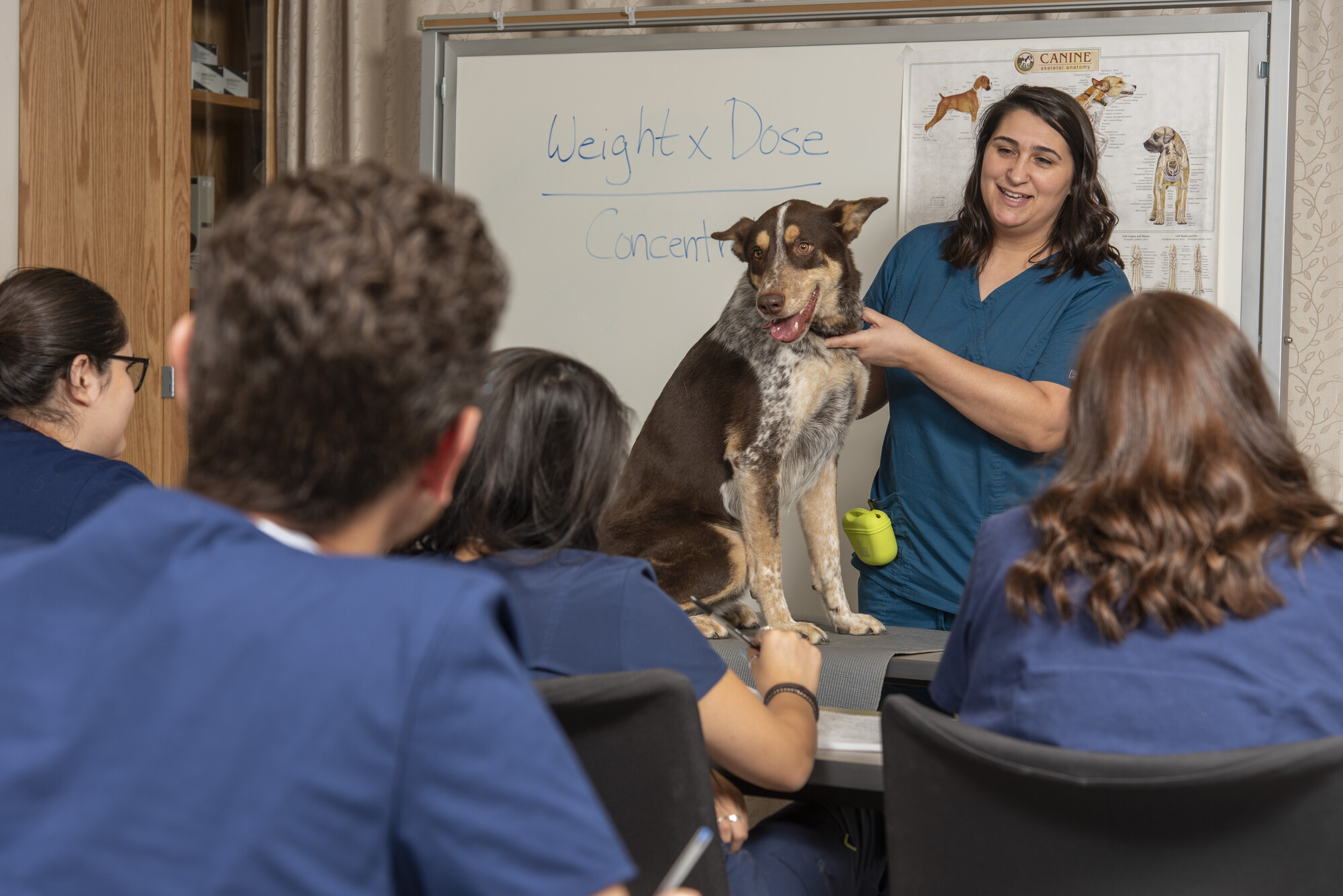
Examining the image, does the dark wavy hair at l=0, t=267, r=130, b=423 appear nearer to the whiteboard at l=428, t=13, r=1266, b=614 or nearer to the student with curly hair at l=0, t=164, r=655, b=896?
the whiteboard at l=428, t=13, r=1266, b=614

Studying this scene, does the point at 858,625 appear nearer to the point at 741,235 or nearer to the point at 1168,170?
the point at 741,235

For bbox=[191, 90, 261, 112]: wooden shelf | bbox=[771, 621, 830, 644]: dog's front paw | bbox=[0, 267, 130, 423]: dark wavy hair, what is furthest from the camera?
bbox=[191, 90, 261, 112]: wooden shelf

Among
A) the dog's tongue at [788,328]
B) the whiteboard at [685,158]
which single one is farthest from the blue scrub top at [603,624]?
the whiteboard at [685,158]

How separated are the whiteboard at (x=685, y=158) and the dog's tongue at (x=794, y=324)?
55cm

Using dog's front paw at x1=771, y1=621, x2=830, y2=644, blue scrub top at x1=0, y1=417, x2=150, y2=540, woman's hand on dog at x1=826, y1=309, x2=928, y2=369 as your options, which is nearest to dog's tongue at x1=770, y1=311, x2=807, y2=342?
woman's hand on dog at x1=826, y1=309, x2=928, y2=369

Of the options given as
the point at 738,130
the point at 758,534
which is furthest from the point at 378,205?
the point at 738,130

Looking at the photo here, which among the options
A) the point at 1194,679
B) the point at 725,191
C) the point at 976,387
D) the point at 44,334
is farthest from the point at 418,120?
the point at 1194,679

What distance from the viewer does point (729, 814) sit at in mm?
1198

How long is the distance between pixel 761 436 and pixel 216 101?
6.32 ft

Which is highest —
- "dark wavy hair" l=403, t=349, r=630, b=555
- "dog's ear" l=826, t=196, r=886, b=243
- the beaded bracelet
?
"dog's ear" l=826, t=196, r=886, b=243

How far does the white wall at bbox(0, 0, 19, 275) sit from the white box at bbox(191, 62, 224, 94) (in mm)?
437

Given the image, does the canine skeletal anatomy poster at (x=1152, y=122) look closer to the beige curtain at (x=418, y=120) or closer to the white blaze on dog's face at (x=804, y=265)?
the white blaze on dog's face at (x=804, y=265)

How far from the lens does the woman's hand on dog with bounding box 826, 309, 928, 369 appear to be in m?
2.00

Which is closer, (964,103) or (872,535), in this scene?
(872,535)
